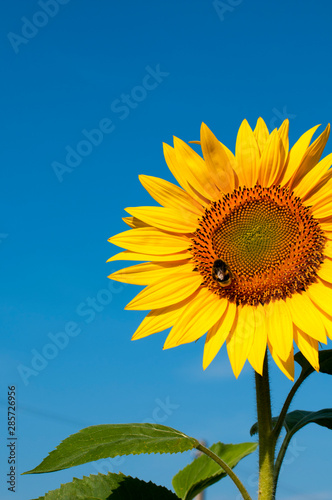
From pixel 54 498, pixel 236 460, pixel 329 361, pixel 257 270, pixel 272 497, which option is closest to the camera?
pixel 272 497

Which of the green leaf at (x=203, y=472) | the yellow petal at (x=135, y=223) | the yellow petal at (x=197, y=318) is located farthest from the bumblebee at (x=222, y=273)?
the green leaf at (x=203, y=472)

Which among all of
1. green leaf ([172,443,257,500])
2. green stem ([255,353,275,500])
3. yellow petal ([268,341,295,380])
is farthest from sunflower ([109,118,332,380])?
green leaf ([172,443,257,500])

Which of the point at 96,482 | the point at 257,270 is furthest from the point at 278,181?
the point at 96,482

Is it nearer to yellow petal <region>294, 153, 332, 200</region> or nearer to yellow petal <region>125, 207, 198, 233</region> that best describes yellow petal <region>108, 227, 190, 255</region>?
yellow petal <region>125, 207, 198, 233</region>

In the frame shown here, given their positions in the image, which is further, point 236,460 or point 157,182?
point 236,460

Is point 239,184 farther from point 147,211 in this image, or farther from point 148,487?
point 148,487

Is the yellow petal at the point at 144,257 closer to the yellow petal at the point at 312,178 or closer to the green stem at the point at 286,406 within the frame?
the yellow petal at the point at 312,178
